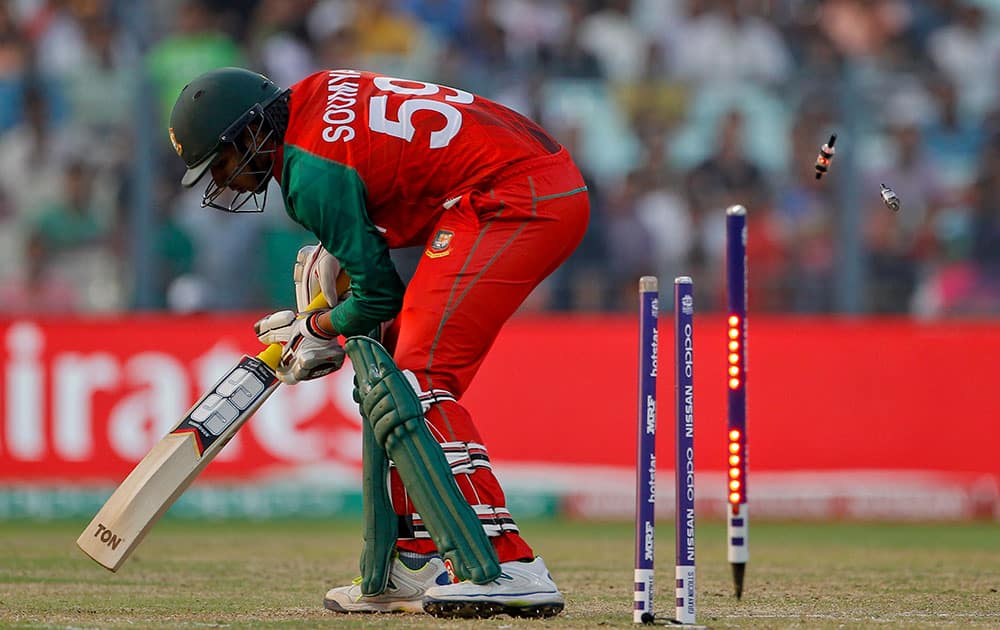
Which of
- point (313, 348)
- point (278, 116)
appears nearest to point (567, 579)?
point (313, 348)

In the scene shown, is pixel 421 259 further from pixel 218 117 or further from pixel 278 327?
pixel 218 117

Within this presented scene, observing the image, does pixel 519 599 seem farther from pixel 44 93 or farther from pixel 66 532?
pixel 44 93

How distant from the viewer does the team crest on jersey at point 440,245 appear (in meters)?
5.43

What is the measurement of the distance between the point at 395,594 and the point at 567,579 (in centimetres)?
143

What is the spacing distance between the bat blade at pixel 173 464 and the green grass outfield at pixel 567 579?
247mm

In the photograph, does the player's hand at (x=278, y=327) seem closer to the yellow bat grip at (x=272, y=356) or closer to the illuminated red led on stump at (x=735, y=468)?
the yellow bat grip at (x=272, y=356)

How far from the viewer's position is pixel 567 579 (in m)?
6.94

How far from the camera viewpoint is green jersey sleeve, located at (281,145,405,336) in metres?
5.21

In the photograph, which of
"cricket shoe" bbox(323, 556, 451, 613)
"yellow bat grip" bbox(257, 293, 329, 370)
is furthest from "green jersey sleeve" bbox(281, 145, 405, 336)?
"cricket shoe" bbox(323, 556, 451, 613)

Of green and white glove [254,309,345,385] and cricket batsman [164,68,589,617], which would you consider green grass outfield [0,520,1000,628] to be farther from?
green and white glove [254,309,345,385]

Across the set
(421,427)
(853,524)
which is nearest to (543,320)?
(853,524)

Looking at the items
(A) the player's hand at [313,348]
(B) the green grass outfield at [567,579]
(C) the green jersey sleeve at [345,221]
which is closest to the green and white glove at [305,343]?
(A) the player's hand at [313,348]

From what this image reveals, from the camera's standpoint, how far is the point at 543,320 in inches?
458

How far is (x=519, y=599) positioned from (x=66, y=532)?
5.79 metres
